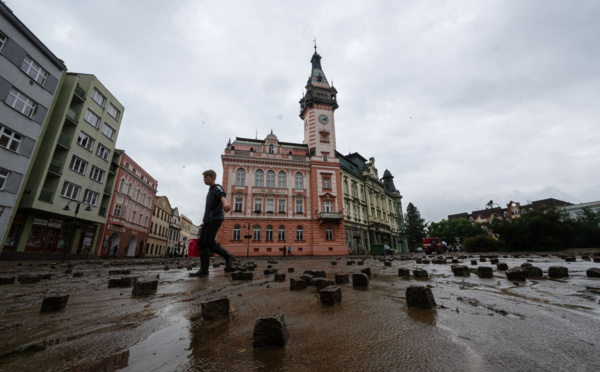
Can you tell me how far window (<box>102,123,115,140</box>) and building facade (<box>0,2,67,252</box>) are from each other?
633 cm

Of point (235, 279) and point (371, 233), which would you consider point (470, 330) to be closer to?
point (235, 279)

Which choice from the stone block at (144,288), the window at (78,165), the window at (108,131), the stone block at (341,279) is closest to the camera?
the stone block at (144,288)

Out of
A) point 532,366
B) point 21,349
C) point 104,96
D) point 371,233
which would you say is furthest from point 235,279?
point 371,233

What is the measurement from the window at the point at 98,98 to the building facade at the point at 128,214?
18.9 ft

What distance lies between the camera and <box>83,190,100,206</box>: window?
2278 cm

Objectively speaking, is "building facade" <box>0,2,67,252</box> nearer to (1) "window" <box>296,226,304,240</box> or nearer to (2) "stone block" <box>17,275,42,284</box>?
(2) "stone block" <box>17,275,42,284</box>

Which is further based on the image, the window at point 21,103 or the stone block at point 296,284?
the window at point 21,103

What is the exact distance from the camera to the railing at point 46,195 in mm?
18241

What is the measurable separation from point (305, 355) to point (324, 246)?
29.1 metres

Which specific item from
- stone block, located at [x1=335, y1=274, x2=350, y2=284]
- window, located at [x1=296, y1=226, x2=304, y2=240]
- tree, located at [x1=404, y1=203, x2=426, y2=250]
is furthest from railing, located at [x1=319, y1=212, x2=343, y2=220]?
tree, located at [x1=404, y1=203, x2=426, y2=250]

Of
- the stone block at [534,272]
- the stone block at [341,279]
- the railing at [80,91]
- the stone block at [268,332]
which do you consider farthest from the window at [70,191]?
the stone block at [534,272]

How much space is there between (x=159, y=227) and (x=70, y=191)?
26477 mm

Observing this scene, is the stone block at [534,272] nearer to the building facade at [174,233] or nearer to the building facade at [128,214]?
the building facade at [128,214]

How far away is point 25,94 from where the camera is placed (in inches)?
672
